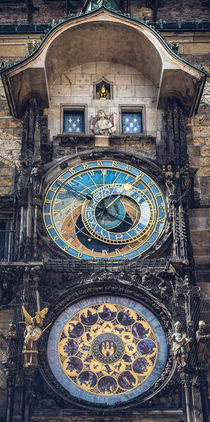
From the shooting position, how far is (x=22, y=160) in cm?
1532

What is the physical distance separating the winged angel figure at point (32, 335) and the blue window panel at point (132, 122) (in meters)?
4.06

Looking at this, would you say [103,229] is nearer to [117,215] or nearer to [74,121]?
[117,215]

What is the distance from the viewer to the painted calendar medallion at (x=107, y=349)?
13391 mm

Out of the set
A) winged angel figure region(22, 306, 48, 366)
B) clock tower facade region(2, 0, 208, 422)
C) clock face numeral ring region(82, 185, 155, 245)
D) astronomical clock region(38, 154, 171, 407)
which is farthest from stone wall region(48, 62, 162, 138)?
winged angel figure region(22, 306, 48, 366)

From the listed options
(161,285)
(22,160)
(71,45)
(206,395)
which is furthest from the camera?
(71,45)

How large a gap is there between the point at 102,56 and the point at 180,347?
599 centimetres

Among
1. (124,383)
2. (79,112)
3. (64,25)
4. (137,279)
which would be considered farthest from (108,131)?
(124,383)

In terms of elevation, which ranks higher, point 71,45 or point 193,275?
point 71,45

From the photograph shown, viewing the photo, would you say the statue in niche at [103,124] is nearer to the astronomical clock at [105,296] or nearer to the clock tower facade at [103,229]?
the clock tower facade at [103,229]

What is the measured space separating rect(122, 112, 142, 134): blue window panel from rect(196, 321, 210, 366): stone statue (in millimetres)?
4176

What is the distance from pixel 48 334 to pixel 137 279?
159cm

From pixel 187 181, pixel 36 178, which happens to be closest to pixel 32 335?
pixel 36 178

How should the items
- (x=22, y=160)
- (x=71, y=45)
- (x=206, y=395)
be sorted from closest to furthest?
(x=206, y=395), (x=22, y=160), (x=71, y=45)

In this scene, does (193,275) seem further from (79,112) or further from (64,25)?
(64,25)
